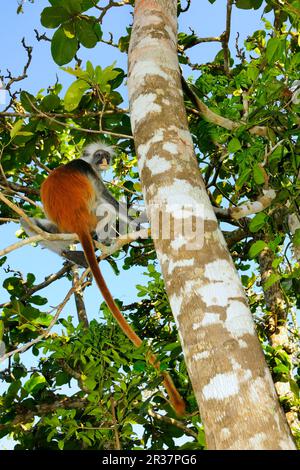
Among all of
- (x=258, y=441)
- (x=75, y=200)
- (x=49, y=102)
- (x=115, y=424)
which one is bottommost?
(x=258, y=441)

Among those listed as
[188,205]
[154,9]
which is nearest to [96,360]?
[188,205]

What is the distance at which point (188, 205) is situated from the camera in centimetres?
157

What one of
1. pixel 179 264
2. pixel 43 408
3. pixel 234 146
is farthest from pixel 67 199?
pixel 179 264

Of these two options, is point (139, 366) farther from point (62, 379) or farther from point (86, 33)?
point (86, 33)

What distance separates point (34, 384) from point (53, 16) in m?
2.62

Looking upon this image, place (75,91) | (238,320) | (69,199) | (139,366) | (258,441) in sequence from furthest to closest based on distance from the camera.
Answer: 1. (69,199)
2. (75,91)
3. (139,366)
4. (238,320)
5. (258,441)

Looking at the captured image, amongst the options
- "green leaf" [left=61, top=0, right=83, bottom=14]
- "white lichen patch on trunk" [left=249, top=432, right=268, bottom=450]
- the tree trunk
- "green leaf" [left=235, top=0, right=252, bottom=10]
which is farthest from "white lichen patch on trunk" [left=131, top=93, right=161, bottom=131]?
"green leaf" [left=235, top=0, right=252, bottom=10]

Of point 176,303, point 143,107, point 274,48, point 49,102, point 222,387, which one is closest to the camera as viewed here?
point 222,387

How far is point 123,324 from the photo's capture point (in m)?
2.68

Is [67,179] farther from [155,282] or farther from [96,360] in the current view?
[96,360]

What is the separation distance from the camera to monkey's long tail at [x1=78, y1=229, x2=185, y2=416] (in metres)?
2.41

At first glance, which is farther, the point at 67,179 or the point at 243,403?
the point at 67,179

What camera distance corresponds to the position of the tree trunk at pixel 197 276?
1168mm

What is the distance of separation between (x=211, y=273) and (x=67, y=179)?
2682 millimetres
